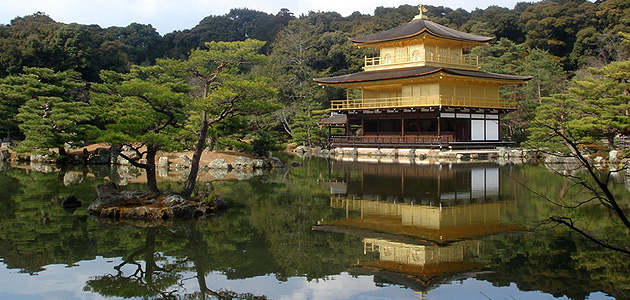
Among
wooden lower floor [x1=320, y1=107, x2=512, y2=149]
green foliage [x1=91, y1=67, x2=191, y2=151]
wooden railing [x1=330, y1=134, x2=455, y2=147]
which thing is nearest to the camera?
green foliage [x1=91, y1=67, x2=191, y2=151]

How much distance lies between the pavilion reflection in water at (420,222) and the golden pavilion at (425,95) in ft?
47.0

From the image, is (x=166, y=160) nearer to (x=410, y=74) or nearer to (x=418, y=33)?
(x=410, y=74)

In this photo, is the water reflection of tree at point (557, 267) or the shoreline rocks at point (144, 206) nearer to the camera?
the water reflection of tree at point (557, 267)

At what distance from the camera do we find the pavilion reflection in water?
7.35 meters

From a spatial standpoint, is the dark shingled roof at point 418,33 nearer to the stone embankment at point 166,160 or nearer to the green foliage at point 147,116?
the stone embankment at point 166,160

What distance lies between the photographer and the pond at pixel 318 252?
6.62m

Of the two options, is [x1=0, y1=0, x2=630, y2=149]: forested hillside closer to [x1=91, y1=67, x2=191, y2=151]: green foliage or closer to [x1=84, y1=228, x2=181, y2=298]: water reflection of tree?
[x1=91, y1=67, x2=191, y2=151]: green foliage

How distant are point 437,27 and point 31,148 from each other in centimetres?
2536

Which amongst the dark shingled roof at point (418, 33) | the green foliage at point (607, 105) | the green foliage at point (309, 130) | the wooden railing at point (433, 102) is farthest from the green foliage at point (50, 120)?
the dark shingled roof at point (418, 33)

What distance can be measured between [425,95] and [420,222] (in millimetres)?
24363

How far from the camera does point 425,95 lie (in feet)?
111

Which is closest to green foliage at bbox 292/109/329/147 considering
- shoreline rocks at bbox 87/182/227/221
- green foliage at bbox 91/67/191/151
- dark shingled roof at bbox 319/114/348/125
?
dark shingled roof at bbox 319/114/348/125

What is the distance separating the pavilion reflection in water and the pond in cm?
3

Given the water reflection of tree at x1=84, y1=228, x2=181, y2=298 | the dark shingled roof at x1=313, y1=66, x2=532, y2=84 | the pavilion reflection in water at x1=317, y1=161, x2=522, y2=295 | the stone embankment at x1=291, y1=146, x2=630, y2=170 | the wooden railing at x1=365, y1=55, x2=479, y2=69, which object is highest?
the wooden railing at x1=365, y1=55, x2=479, y2=69
